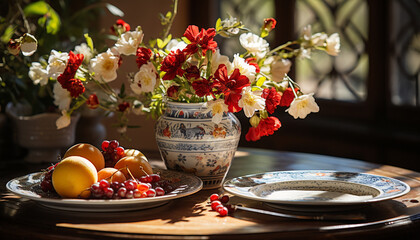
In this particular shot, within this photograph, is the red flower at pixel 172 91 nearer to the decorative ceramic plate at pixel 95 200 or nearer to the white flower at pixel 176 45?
the white flower at pixel 176 45

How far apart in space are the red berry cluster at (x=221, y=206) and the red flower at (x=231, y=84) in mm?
193

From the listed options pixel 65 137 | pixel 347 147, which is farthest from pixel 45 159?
pixel 347 147

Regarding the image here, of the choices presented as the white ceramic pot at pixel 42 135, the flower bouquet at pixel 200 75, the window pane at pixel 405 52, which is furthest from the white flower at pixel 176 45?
the window pane at pixel 405 52

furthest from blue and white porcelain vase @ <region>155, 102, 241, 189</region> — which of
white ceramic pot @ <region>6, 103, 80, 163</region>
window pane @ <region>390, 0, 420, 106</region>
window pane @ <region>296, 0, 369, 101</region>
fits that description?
window pane @ <region>296, 0, 369, 101</region>

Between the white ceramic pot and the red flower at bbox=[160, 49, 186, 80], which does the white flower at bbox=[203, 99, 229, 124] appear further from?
the white ceramic pot

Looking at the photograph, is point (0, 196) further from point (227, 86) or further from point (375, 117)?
point (375, 117)

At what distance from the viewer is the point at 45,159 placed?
1.75m

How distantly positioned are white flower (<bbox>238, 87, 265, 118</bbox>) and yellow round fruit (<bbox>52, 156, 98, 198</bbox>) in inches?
13.2

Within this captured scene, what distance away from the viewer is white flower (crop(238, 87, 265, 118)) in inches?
48.4

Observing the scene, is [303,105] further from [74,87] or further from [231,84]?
[74,87]

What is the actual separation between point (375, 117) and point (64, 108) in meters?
1.64

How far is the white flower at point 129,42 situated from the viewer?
1324mm

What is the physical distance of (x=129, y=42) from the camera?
52.1 inches

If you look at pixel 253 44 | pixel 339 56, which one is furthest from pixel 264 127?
pixel 339 56
